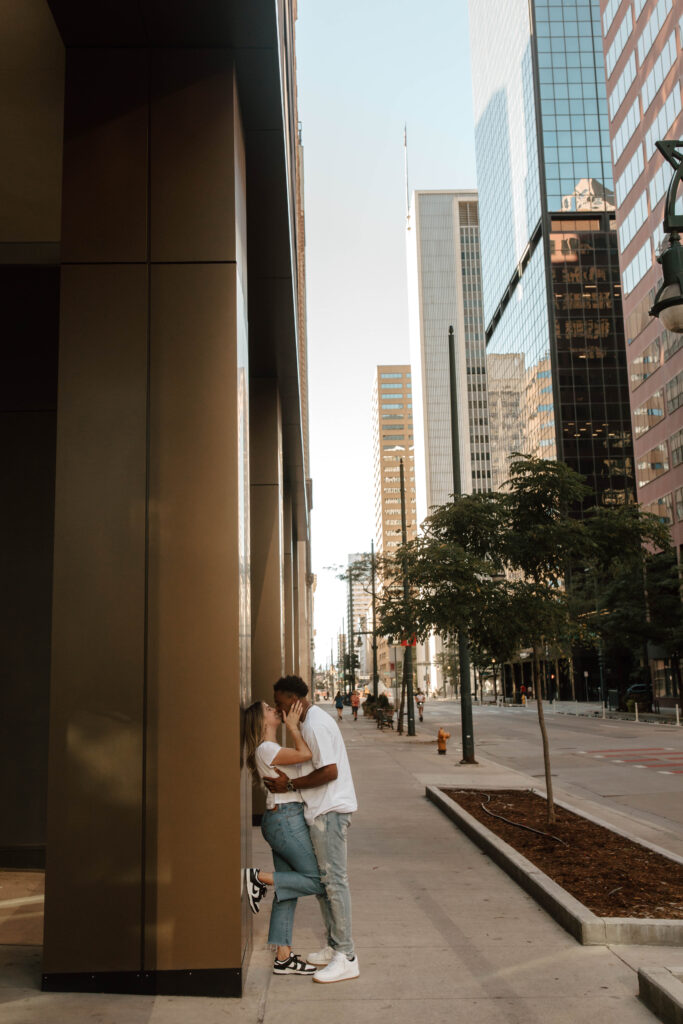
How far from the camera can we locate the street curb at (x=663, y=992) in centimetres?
461

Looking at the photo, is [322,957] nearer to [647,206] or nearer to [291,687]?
[291,687]

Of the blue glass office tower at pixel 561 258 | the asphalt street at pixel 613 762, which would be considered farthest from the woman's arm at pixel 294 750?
the blue glass office tower at pixel 561 258

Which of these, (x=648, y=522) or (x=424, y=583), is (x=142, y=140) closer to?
(x=424, y=583)

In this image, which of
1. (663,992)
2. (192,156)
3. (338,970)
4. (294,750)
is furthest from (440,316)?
(663,992)

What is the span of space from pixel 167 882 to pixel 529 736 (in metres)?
28.3

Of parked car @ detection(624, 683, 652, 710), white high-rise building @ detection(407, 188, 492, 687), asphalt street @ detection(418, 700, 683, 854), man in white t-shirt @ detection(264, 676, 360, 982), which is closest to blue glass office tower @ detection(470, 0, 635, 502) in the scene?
parked car @ detection(624, 683, 652, 710)

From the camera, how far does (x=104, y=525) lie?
5.66 m

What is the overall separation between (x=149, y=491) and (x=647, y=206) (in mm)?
59939

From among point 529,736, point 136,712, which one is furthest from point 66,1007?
point 529,736

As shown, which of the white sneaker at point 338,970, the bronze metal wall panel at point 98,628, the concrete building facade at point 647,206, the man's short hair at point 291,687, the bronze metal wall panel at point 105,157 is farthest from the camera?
the concrete building facade at point 647,206

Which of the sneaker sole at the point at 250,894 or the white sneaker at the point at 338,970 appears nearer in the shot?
the white sneaker at the point at 338,970

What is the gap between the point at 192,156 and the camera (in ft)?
20.1

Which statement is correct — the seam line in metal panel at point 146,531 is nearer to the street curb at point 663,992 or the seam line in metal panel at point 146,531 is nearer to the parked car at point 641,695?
the street curb at point 663,992

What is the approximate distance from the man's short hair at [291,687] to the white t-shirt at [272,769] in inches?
13.7
